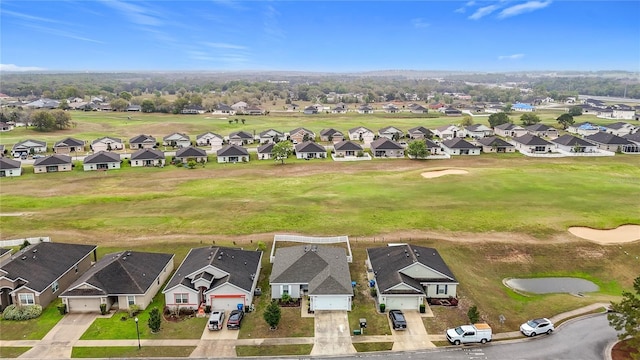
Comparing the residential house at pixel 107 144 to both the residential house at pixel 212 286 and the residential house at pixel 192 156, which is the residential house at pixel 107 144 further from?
the residential house at pixel 212 286

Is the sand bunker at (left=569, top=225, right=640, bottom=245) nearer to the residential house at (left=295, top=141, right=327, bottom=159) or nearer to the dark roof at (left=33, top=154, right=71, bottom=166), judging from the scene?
the residential house at (left=295, top=141, right=327, bottom=159)

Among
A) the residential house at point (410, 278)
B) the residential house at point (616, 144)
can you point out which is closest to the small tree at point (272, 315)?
the residential house at point (410, 278)

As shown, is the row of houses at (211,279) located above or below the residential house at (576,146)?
below

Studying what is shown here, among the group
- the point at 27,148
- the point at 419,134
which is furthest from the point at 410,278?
the point at 27,148

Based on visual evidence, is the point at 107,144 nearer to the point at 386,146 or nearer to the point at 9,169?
the point at 9,169

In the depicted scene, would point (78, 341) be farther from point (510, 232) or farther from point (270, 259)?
point (510, 232)

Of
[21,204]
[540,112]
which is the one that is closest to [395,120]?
[540,112]
